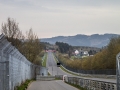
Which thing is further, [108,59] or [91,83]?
[108,59]

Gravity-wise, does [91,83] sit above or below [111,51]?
below

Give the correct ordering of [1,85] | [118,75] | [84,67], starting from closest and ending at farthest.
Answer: [118,75] < [1,85] < [84,67]

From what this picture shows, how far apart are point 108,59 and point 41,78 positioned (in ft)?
75.7

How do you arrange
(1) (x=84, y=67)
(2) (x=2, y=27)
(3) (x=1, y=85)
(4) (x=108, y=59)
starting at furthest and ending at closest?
(1) (x=84, y=67) → (4) (x=108, y=59) → (2) (x=2, y=27) → (3) (x=1, y=85)

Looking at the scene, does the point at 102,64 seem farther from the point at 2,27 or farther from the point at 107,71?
the point at 2,27

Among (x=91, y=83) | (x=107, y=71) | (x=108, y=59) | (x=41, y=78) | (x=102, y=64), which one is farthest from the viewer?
(x=102, y=64)

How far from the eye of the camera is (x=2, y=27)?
219 ft

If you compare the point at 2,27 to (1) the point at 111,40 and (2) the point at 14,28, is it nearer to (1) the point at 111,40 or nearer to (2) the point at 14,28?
(2) the point at 14,28

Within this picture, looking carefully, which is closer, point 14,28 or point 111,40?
point 14,28

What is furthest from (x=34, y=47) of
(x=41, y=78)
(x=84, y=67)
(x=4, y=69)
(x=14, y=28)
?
(x=4, y=69)

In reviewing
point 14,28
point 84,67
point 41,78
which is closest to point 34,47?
point 41,78

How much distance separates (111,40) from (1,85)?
255 feet

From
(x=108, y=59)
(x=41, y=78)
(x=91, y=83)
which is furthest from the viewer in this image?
(x=108, y=59)

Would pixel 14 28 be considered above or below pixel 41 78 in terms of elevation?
above
